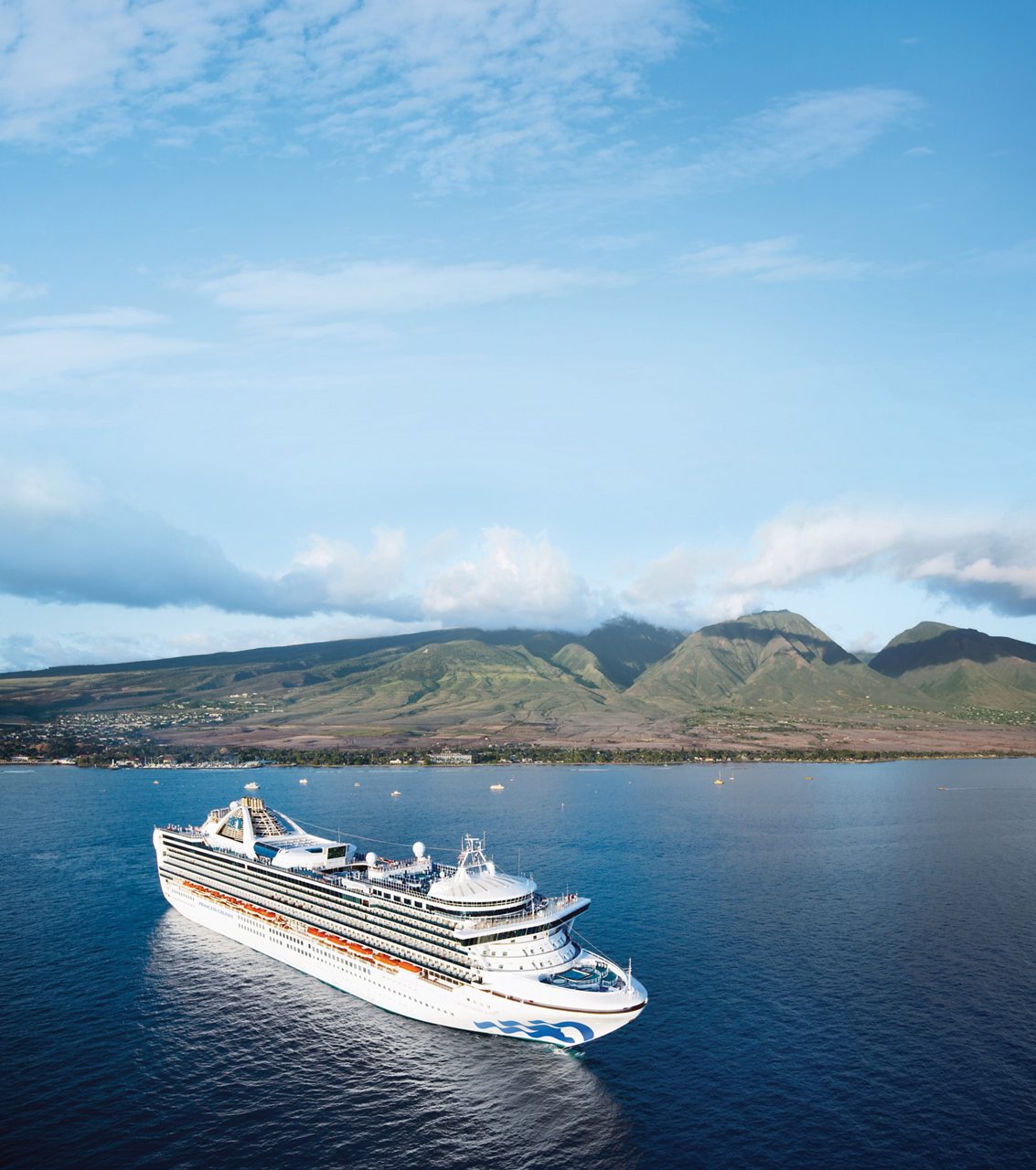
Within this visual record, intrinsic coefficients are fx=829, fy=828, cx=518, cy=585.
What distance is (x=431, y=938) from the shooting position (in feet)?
231

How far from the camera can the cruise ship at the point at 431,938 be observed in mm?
64125

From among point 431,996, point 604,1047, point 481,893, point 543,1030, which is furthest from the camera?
point 481,893

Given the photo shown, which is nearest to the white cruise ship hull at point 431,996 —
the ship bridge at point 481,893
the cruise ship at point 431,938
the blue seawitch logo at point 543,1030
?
the blue seawitch logo at point 543,1030

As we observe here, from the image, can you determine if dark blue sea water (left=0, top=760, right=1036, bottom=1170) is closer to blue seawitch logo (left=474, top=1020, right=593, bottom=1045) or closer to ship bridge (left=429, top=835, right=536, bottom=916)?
blue seawitch logo (left=474, top=1020, right=593, bottom=1045)

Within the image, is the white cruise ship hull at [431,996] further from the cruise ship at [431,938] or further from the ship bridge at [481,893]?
the ship bridge at [481,893]

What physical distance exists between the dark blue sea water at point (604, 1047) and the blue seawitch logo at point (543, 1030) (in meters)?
1.41

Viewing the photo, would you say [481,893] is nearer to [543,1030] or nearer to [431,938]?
[431,938]

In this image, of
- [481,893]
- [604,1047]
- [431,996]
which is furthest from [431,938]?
[604,1047]

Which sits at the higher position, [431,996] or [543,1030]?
[431,996]

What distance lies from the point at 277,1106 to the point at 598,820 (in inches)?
4500

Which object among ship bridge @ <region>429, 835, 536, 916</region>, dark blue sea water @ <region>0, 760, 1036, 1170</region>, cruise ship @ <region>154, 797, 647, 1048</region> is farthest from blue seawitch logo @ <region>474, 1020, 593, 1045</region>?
ship bridge @ <region>429, 835, 536, 916</region>

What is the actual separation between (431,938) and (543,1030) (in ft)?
39.7

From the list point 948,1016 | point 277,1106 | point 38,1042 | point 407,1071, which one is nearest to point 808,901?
point 948,1016

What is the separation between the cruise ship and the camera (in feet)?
210
